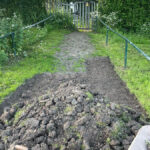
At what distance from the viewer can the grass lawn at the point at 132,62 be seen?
503cm

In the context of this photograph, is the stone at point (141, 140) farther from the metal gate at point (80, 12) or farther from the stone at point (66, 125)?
the metal gate at point (80, 12)

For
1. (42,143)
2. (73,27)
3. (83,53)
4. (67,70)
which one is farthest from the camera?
(73,27)

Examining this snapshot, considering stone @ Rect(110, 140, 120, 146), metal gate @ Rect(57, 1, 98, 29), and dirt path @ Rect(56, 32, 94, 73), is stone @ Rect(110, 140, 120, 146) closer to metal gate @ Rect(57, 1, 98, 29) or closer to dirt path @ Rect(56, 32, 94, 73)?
dirt path @ Rect(56, 32, 94, 73)

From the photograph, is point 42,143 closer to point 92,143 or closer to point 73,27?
point 92,143

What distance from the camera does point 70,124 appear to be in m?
3.27

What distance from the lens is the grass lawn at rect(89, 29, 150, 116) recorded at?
5.03m

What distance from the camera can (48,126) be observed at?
3.25 m

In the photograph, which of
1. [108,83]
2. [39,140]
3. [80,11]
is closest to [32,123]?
[39,140]

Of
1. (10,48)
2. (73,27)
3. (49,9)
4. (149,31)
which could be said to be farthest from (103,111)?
(49,9)

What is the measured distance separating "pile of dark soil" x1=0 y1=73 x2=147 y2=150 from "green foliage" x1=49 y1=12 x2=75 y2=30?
9.12 m

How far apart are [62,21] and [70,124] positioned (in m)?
10.2

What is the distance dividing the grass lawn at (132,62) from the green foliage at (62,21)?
6.56 feet

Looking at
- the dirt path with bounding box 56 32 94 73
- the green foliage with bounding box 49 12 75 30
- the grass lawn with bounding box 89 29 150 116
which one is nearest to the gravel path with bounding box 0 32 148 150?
the grass lawn with bounding box 89 29 150 116

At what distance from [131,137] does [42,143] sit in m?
1.26
